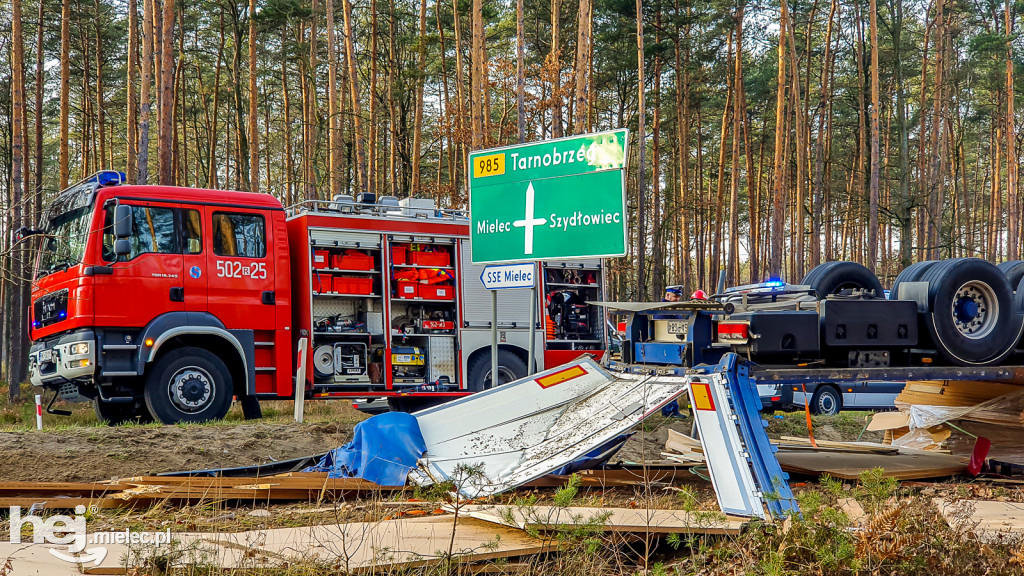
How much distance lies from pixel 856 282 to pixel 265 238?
7.59 metres

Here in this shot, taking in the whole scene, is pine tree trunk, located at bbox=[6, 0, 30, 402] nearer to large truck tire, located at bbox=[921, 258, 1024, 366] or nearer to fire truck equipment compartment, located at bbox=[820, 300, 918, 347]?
fire truck equipment compartment, located at bbox=[820, 300, 918, 347]

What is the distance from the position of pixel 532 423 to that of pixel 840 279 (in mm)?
3522

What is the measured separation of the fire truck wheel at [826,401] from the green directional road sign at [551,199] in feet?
30.2

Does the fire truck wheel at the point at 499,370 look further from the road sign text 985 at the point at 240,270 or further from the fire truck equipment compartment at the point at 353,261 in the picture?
the road sign text 985 at the point at 240,270

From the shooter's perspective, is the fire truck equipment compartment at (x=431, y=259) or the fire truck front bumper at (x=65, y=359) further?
the fire truck equipment compartment at (x=431, y=259)

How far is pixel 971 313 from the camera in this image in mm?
7070

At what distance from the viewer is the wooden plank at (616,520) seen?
187 inches

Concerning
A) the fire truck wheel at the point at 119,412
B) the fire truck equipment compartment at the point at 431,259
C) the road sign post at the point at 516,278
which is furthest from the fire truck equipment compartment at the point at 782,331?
the fire truck wheel at the point at 119,412

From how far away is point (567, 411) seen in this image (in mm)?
7188

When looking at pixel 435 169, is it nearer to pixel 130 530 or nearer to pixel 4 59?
pixel 4 59

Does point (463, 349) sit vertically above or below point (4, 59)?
below

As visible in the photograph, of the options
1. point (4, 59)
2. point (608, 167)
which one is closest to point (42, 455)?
point (608, 167)

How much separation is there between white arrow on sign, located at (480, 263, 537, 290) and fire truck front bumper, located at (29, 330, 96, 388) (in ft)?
15.9

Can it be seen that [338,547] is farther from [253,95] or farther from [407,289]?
[253,95]
